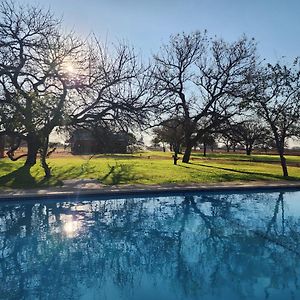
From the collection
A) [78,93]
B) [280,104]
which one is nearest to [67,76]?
[78,93]

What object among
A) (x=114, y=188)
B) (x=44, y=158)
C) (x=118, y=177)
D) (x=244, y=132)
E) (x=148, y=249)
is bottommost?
(x=148, y=249)

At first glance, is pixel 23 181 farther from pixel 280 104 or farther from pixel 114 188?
pixel 280 104

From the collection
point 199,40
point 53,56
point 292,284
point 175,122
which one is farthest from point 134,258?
point 199,40

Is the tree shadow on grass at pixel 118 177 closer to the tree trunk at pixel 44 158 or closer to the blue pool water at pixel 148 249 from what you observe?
the tree trunk at pixel 44 158

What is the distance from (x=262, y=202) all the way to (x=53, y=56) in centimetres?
1118

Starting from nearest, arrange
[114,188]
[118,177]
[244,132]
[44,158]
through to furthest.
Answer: [114,188] < [44,158] < [118,177] < [244,132]

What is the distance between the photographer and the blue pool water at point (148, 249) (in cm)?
492

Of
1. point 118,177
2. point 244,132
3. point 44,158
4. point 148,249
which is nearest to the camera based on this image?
point 148,249

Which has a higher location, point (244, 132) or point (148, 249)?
point (244, 132)

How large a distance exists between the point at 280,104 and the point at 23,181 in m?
11.4

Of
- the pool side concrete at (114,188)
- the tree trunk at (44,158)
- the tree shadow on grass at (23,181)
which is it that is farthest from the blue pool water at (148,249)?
the tree trunk at (44,158)

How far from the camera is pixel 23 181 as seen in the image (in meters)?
12.5

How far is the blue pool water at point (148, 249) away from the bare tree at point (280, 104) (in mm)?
5763

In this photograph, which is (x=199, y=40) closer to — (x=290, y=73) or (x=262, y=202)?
(x=290, y=73)
